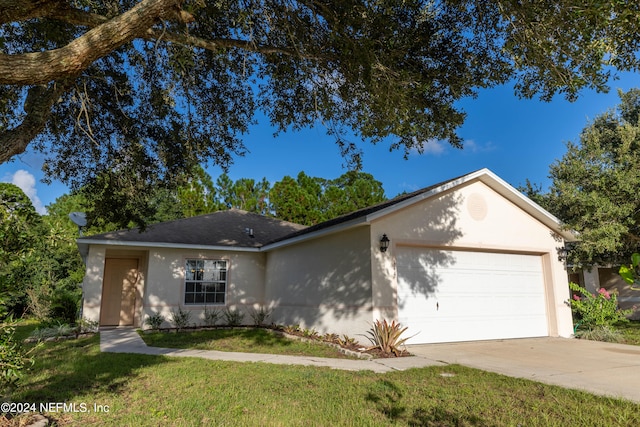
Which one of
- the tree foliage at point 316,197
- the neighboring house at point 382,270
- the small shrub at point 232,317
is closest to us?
the neighboring house at point 382,270

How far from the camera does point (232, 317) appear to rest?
13984 millimetres

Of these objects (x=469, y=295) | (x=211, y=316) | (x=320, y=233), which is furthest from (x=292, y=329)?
(x=469, y=295)

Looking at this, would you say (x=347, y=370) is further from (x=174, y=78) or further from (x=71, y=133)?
(x=71, y=133)

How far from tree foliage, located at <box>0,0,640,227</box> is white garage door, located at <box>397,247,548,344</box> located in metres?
3.35

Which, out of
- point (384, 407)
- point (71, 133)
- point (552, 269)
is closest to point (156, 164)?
point (71, 133)

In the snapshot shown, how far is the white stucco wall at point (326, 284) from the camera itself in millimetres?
9375

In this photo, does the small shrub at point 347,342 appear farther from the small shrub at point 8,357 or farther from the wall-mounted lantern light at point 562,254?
the wall-mounted lantern light at point 562,254

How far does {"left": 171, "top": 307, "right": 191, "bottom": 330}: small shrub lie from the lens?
42.9 feet

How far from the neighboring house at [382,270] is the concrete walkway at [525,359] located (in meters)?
1.01

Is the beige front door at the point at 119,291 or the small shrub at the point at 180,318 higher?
the beige front door at the point at 119,291

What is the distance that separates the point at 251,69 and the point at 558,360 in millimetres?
8782

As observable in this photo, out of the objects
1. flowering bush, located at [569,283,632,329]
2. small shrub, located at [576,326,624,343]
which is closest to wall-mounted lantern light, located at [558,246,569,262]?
flowering bush, located at [569,283,632,329]

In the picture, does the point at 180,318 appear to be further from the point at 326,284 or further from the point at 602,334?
the point at 602,334

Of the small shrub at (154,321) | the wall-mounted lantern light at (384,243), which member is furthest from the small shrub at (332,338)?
the small shrub at (154,321)
